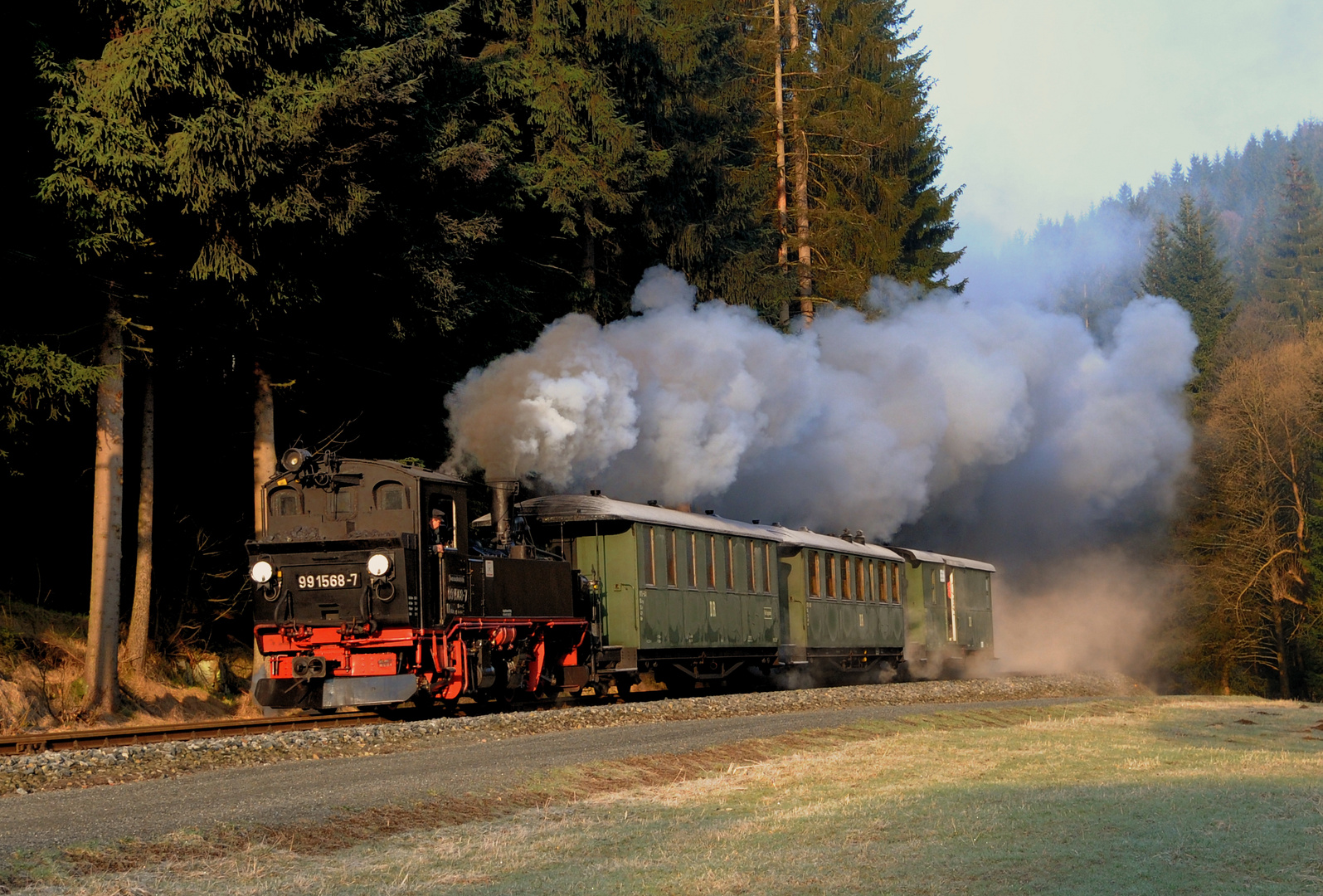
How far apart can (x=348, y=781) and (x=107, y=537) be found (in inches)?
330

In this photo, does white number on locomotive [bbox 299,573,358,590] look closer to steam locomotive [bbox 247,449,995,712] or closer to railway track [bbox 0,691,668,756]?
steam locomotive [bbox 247,449,995,712]

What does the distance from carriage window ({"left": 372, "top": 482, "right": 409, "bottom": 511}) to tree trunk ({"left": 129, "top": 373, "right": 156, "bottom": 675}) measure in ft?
16.5

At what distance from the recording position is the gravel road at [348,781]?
8.91 meters

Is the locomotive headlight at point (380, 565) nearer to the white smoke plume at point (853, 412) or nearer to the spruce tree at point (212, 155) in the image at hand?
the white smoke plume at point (853, 412)

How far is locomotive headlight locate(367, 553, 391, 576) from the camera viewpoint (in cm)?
1527

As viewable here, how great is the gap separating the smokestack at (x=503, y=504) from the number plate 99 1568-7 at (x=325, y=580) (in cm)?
260

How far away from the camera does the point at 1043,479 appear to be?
42594 mm

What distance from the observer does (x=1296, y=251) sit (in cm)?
10394

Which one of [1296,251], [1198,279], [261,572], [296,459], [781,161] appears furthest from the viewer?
[1296,251]

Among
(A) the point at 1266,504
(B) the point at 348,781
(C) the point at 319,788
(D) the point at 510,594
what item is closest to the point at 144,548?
(D) the point at 510,594

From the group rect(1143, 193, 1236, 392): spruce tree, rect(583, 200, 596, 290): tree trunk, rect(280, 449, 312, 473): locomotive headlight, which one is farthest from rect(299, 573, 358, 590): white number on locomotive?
A: rect(1143, 193, 1236, 392): spruce tree

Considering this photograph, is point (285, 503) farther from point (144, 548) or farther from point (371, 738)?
point (144, 548)

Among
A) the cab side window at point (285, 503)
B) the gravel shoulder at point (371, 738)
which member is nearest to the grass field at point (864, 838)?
the gravel shoulder at point (371, 738)

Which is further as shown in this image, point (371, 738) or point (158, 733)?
point (158, 733)
